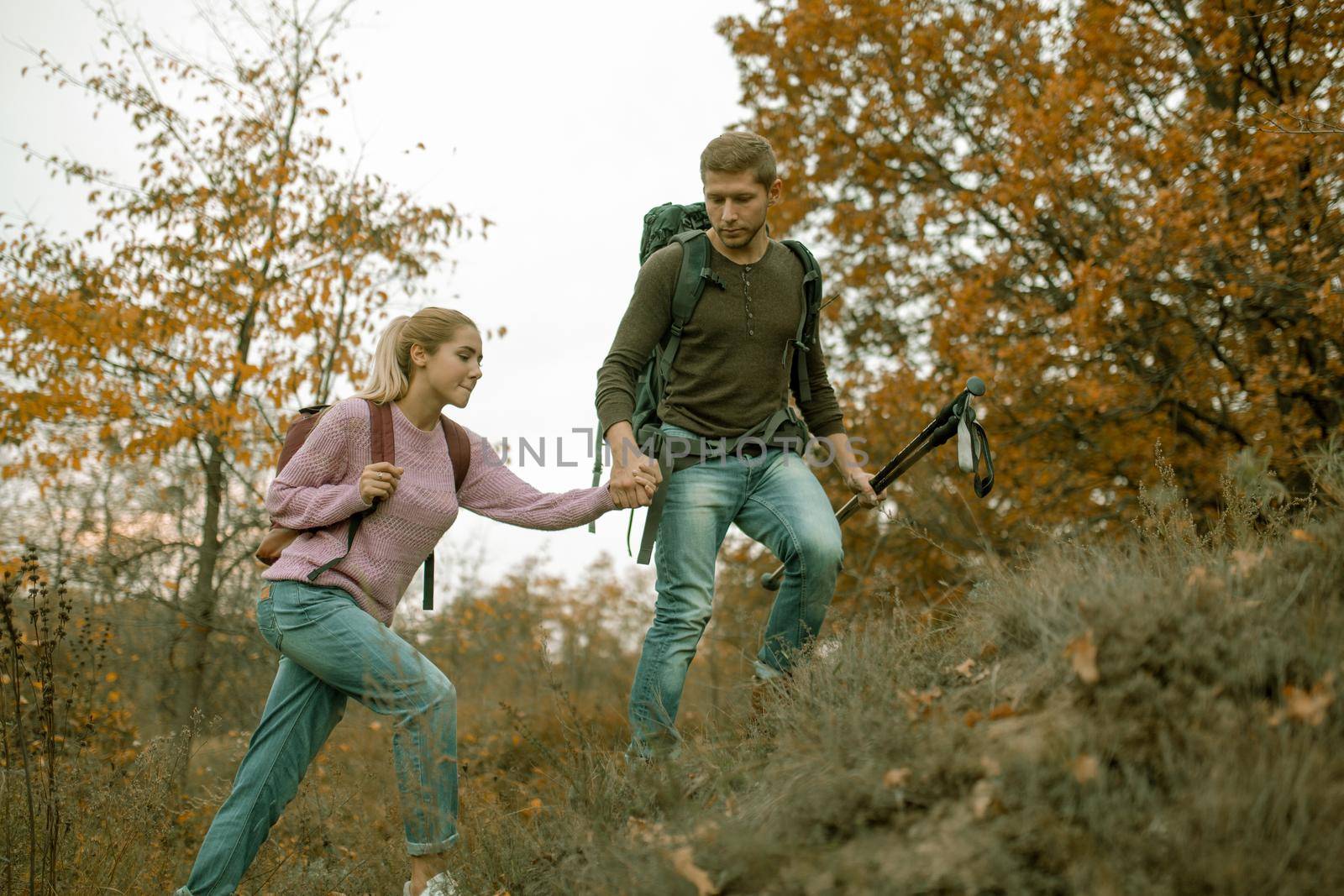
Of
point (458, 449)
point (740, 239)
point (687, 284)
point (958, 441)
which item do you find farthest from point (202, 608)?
point (958, 441)

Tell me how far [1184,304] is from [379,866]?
7329mm

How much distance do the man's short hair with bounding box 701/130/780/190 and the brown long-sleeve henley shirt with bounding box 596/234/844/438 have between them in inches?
12.8

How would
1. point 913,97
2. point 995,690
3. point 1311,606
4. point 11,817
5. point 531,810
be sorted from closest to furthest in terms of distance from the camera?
point 1311,606 < point 995,690 < point 531,810 < point 11,817 < point 913,97

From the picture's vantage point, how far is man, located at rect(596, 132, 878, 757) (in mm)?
4074

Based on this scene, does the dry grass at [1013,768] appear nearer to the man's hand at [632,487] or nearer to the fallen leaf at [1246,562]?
the fallen leaf at [1246,562]

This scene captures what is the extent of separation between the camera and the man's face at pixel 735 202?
164 inches

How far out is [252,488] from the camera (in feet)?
30.5

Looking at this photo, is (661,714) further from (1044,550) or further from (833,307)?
(833,307)

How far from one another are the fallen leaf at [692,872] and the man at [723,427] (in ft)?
4.71

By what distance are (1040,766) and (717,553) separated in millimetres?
1921

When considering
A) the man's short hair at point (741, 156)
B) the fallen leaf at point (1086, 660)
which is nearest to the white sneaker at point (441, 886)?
the fallen leaf at point (1086, 660)

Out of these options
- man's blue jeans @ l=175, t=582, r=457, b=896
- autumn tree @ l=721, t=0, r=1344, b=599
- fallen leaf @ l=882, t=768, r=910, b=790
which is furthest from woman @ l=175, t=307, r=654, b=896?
autumn tree @ l=721, t=0, r=1344, b=599

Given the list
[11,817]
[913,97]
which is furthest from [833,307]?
[11,817]

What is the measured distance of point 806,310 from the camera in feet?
14.6
